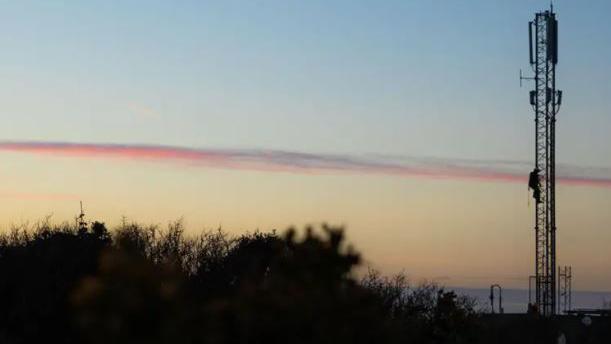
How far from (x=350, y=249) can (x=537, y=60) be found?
4706 cm

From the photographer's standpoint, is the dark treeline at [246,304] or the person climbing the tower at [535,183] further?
the person climbing the tower at [535,183]

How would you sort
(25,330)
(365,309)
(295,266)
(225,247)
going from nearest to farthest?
1. (365,309)
2. (295,266)
3. (25,330)
4. (225,247)

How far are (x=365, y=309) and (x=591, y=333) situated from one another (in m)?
58.6

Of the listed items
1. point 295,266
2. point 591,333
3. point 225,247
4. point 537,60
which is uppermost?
point 537,60

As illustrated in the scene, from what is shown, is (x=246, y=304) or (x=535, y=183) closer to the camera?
(x=246, y=304)

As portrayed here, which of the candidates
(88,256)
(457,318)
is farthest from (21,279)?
(457,318)

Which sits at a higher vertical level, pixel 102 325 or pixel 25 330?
pixel 102 325

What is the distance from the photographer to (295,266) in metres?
18.6

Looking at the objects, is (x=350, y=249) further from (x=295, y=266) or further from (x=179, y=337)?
(x=179, y=337)

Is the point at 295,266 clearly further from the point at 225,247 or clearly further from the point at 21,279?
the point at 225,247

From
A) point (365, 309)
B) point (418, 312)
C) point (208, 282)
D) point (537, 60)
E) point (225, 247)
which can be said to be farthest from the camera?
point (225, 247)

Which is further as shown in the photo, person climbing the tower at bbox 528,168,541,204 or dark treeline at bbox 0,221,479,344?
person climbing the tower at bbox 528,168,541,204

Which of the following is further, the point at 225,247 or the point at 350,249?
the point at 225,247

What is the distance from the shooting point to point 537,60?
210 ft
